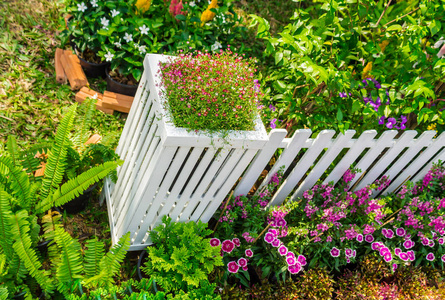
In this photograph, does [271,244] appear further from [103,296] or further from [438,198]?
[438,198]

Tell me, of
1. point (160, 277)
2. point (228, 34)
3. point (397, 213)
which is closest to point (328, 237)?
point (397, 213)

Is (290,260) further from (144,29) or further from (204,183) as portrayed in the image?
(144,29)

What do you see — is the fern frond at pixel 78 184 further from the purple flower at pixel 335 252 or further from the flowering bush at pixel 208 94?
the purple flower at pixel 335 252

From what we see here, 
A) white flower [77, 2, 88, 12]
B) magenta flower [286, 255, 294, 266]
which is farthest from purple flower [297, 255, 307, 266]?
white flower [77, 2, 88, 12]

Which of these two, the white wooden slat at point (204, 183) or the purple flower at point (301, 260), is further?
the purple flower at point (301, 260)

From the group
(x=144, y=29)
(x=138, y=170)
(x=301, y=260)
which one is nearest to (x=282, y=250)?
(x=301, y=260)

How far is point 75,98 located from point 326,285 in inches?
109

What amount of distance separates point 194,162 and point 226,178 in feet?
1.16

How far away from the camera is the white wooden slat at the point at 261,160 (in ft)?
8.44

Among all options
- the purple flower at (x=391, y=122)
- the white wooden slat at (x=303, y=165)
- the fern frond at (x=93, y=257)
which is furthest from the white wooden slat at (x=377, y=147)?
the fern frond at (x=93, y=257)

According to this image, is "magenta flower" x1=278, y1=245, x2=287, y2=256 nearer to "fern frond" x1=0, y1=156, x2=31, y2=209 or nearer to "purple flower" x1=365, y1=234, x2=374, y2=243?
"purple flower" x1=365, y1=234, x2=374, y2=243

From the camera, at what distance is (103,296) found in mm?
2393

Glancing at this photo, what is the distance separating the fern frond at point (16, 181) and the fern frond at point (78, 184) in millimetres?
105

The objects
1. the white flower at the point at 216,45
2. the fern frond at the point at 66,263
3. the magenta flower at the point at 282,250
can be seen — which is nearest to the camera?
the fern frond at the point at 66,263
